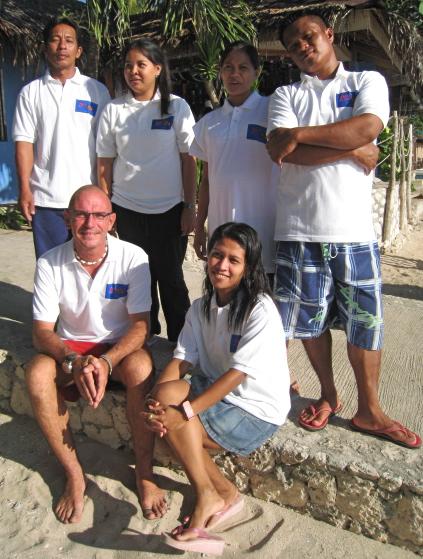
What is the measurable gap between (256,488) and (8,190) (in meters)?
7.89

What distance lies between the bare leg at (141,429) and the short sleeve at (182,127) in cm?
118

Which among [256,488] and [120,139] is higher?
[120,139]

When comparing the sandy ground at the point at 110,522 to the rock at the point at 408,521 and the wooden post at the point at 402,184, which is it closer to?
the rock at the point at 408,521

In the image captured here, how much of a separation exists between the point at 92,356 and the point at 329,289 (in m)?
1.07

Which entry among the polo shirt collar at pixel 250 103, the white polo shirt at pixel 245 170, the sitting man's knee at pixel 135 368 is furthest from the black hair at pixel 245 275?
the polo shirt collar at pixel 250 103

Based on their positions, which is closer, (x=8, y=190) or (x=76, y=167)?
(x=76, y=167)

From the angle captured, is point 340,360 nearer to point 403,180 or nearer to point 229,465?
point 229,465

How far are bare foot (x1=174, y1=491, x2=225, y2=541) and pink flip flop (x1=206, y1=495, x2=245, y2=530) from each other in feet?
0.07

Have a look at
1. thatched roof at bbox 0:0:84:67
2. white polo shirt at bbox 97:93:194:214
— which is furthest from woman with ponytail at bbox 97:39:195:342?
thatched roof at bbox 0:0:84:67

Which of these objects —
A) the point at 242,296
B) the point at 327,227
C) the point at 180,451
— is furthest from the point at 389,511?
the point at 327,227

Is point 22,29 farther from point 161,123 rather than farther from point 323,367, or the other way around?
point 323,367

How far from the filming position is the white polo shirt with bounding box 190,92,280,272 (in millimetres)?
2371

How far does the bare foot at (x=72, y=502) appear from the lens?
7.21 feet

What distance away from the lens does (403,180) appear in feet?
30.1
